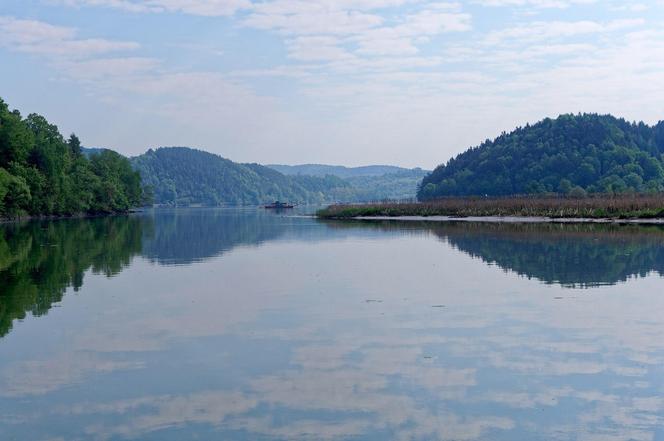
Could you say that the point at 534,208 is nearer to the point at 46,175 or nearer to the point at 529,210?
the point at 529,210

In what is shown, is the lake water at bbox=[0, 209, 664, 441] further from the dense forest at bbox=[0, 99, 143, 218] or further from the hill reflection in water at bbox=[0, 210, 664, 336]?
the dense forest at bbox=[0, 99, 143, 218]

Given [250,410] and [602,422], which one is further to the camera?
[250,410]

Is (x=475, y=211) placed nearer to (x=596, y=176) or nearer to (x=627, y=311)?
(x=627, y=311)

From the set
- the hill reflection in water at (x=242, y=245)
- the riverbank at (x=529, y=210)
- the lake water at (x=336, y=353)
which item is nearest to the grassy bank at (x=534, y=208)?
the riverbank at (x=529, y=210)

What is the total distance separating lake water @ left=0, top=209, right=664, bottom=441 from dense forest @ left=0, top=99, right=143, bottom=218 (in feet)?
246

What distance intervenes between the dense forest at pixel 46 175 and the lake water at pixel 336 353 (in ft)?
246

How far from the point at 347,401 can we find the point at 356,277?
1798 centimetres

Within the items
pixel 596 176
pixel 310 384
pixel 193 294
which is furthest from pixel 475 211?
pixel 596 176

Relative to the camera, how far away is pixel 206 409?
40.3 ft

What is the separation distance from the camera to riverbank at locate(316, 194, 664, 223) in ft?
255

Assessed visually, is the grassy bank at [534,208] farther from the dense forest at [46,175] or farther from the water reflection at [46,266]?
the water reflection at [46,266]

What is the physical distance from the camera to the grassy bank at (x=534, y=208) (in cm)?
7788

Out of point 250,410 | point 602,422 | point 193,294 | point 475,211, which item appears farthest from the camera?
point 475,211

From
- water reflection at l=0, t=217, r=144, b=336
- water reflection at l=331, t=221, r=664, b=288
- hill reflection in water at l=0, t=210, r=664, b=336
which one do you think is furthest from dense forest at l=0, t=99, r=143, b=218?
water reflection at l=331, t=221, r=664, b=288
